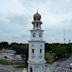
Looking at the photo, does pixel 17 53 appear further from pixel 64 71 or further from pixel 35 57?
pixel 35 57

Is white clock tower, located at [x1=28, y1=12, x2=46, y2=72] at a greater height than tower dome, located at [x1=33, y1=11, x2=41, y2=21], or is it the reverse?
tower dome, located at [x1=33, y1=11, x2=41, y2=21]

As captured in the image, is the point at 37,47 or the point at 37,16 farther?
the point at 37,16

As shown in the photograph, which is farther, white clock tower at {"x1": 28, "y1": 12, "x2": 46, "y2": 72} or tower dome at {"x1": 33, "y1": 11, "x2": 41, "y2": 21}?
tower dome at {"x1": 33, "y1": 11, "x2": 41, "y2": 21}

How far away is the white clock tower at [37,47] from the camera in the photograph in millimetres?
21594

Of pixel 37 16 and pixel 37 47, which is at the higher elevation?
pixel 37 16

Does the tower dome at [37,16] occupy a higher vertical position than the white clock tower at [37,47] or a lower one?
higher

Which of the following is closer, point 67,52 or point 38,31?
point 38,31

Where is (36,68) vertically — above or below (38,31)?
below

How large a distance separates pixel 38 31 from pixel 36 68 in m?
2.99

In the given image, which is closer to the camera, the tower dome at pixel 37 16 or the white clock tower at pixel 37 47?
the white clock tower at pixel 37 47

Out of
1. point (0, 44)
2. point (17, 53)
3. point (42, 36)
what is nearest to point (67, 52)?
point (17, 53)

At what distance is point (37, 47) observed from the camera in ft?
70.8

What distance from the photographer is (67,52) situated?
73.4m

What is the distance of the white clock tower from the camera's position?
21.6 m
